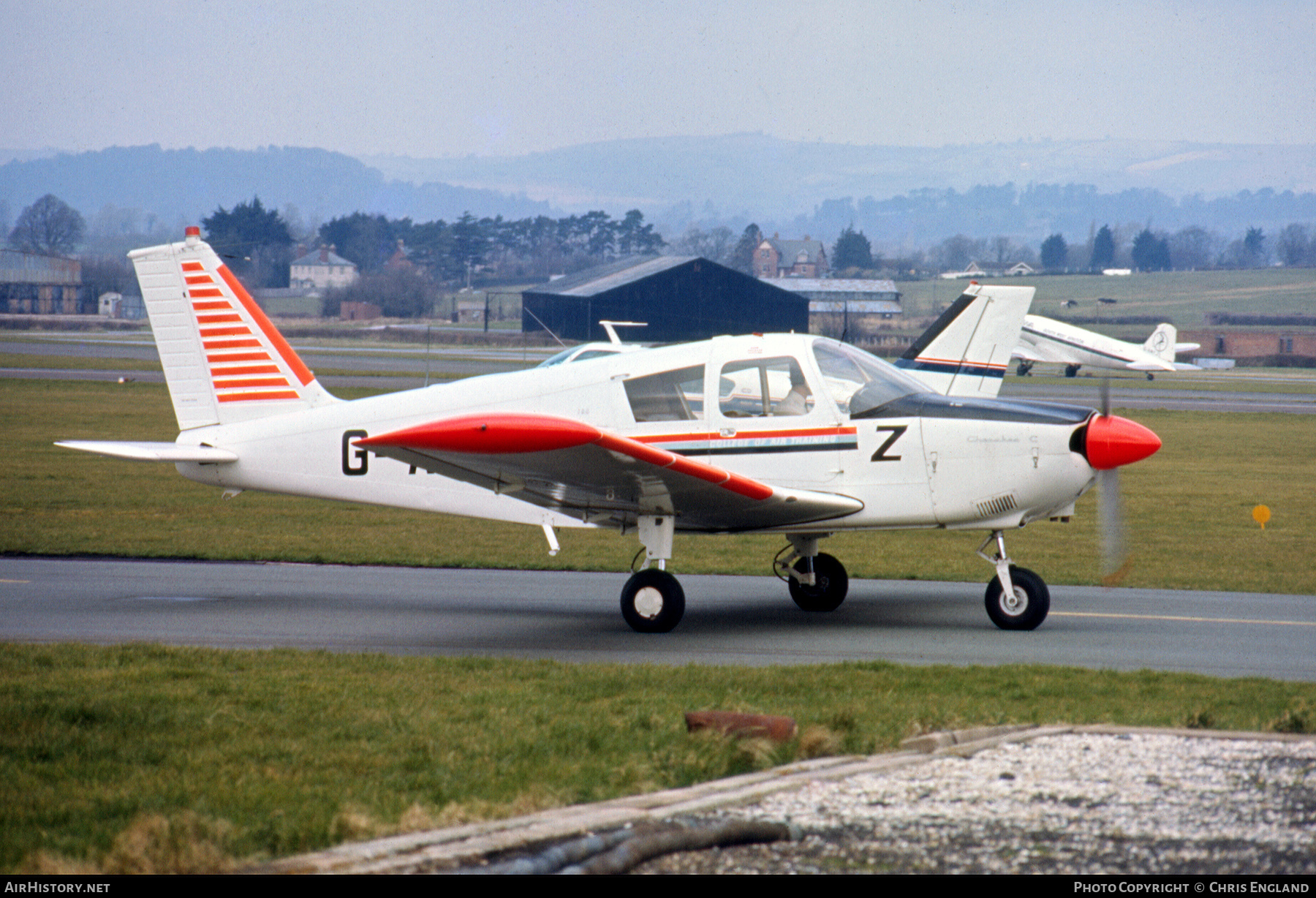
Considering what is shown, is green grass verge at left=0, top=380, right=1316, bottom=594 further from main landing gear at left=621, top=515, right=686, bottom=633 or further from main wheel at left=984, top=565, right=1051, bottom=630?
main landing gear at left=621, top=515, right=686, bottom=633

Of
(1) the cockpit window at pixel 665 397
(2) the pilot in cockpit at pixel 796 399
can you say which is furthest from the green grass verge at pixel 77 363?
(2) the pilot in cockpit at pixel 796 399

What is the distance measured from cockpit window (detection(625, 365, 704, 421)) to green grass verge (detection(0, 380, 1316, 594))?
347 cm

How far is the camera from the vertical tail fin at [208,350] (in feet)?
39.2

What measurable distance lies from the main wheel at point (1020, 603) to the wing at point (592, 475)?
1371 millimetres

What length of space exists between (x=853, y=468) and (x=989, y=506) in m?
1.15

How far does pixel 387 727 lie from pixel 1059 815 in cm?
345

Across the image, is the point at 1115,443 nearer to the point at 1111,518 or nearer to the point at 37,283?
the point at 1111,518

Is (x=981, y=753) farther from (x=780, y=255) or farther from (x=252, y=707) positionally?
(x=780, y=255)

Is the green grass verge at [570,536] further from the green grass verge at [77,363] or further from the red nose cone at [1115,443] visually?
the green grass verge at [77,363]

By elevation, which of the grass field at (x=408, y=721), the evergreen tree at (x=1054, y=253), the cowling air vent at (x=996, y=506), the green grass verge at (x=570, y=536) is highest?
the evergreen tree at (x=1054, y=253)

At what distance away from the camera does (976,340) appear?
20344mm

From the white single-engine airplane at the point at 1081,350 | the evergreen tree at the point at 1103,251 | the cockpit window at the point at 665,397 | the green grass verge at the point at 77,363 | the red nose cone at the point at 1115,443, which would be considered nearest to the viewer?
the red nose cone at the point at 1115,443

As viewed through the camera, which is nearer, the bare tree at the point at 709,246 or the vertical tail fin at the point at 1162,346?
the vertical tail fin at the point at 1162,346

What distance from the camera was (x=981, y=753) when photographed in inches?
226
